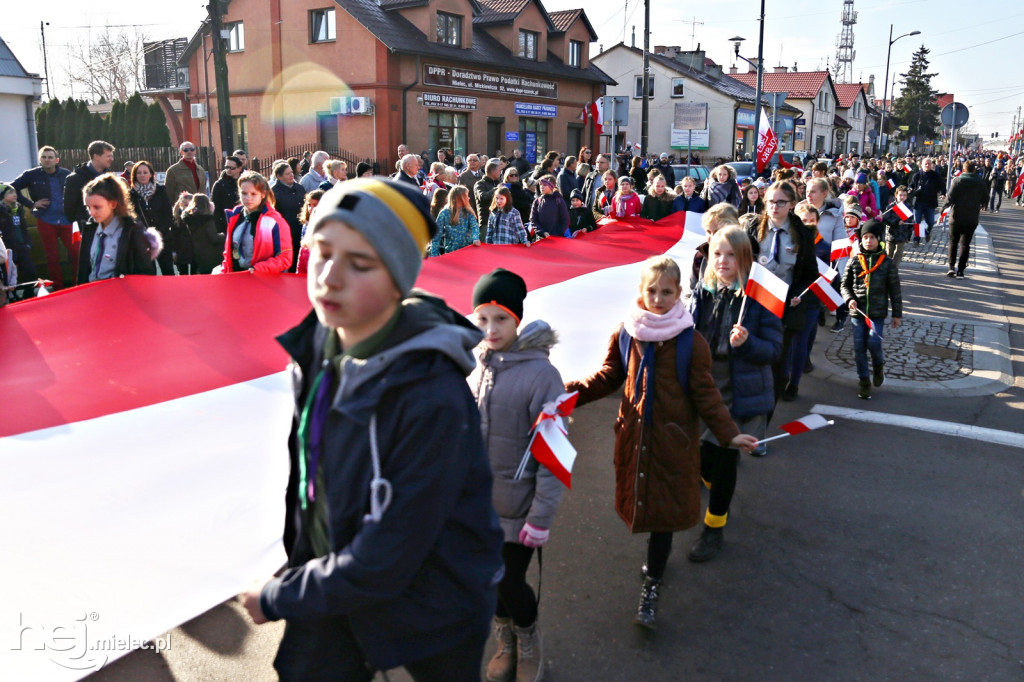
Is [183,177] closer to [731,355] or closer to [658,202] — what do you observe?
[658,202]

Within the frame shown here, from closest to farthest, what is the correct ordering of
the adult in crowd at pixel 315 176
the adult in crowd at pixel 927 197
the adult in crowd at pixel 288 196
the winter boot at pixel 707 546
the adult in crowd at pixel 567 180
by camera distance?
the winter boot at pixel 707 546
the adult in crowd at pixel 288 196
the adult in crowd at pixel 315 176
the adult in crowd at pixel 567 180
the adult in crowd at pixel 927 197

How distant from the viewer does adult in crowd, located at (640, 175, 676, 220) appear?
10.4 metres

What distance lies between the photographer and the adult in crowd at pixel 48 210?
10273 mm

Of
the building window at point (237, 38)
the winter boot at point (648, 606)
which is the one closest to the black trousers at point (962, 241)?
the winter boot at point (648, 606)

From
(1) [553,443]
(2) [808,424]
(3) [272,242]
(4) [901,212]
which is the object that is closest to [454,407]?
(1) [553,443]

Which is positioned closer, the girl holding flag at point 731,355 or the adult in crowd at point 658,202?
the girl holding flag at point 731,355

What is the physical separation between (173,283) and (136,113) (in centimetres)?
3691

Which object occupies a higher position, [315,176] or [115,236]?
[315,176]

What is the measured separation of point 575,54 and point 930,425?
3627 cm

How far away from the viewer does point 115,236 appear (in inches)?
213

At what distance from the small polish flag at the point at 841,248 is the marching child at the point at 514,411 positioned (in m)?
5.67

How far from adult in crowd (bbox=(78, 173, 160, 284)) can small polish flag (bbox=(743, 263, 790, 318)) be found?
3966 mm

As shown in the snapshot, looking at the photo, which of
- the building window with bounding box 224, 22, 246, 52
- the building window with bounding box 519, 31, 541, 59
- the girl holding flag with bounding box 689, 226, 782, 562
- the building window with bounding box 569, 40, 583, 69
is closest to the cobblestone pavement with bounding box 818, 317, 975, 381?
the girl holding flag with bounding box 689, 226, 782, 562

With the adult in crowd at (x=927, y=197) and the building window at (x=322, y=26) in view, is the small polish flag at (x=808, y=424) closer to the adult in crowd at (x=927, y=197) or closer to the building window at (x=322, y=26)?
the adult in crowd at (x=927, y=197)
